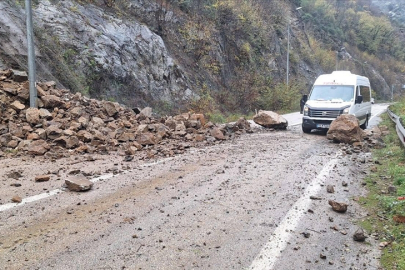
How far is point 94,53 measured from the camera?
15484mm

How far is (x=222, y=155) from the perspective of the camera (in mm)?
8492

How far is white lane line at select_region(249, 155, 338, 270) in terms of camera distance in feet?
10.9

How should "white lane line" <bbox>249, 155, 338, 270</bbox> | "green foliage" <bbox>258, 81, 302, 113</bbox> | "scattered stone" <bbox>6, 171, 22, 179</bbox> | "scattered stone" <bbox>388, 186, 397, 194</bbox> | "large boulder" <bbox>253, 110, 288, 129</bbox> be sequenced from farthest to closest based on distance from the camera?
"green foliage" <bbox>258, 81, 302, 113</bbox> → "large boulder" <bbox>253, 110, 288, 129</bbox> → "scattered stone" <bbox>6, 171, 22, 179</bbox> → "scattered stone" <bbox>388, 186, 397, 194</bbox> → "white lane line" <bbox>249, 155, 338, 270</bbox>

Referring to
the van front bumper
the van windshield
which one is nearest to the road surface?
the van front bumper

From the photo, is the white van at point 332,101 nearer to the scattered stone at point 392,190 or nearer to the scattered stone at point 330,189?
the scattered stone at point 392,190

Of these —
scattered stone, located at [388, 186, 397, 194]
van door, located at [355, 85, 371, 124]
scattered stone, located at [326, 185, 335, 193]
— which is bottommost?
scattered stone, located at [326, 185, 335, 193]

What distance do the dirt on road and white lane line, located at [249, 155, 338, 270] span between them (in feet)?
0.04

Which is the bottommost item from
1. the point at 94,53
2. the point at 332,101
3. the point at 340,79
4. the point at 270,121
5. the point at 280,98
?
the point at 270,121

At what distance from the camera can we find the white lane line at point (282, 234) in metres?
3.31

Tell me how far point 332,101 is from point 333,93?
613 mm

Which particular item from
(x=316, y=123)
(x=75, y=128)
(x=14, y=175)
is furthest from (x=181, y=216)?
(x=316, y=123)

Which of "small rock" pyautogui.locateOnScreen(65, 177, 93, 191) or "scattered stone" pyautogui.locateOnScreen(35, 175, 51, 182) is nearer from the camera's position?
"small rock" pyautogui.locateOnScreen(65, 177, 93, 191)

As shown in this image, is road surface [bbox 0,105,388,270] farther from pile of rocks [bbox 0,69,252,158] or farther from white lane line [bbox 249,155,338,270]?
pile of rocks [bbox 0,69,252,158]

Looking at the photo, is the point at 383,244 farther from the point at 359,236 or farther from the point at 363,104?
the point at 363,104
